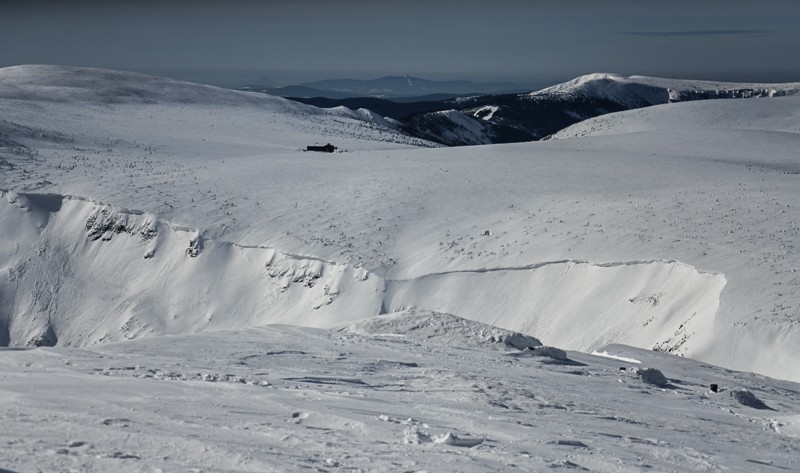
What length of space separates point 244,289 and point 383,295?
6.10 meters

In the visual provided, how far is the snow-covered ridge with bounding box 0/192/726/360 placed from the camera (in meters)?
25.4

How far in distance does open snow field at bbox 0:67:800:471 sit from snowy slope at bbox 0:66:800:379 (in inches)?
4.3

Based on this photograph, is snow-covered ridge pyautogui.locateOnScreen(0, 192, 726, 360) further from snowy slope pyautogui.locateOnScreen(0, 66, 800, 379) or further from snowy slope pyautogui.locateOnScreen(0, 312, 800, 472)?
snowy slope pyautogui.locateOnScreen(0, 312, 800, 472)

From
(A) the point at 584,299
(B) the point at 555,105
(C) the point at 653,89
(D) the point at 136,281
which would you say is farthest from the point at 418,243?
(C) the point at 653,89

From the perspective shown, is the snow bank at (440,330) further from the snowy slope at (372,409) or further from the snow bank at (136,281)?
the snow bank at (136,281)

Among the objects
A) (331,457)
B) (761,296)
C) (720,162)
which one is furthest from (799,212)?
(331,457)

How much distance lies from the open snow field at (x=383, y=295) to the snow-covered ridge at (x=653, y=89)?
129 m

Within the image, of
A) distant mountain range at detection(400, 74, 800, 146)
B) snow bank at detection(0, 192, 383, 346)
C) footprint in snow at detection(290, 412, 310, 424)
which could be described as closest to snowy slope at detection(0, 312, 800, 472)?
footprint in snow at detection(290, 412, 310, 424)

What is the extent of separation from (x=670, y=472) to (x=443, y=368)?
19.6ft

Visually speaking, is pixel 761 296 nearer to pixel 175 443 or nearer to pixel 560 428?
pixel 560 428

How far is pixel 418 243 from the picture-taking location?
32.3 m

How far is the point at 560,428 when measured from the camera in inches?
488

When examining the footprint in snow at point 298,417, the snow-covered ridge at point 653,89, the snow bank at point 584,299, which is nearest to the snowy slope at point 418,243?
the snow bank at point 584,299

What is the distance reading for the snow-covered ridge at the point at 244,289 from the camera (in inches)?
1001
